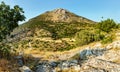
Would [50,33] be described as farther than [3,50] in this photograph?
Yes

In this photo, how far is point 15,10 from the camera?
3472 cm

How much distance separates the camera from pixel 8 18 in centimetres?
3500

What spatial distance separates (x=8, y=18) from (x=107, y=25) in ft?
157

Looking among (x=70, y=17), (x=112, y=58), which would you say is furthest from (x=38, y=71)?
(x=70, y=17)

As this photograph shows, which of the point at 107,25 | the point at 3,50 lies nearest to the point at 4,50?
the point at 3,50

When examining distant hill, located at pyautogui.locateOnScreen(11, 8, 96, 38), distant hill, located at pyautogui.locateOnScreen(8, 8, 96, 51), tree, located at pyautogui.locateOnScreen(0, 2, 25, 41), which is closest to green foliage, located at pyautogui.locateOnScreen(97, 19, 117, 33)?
distant hill, located at pyautogui.locateOnScreen(8, 8, 96, 51)

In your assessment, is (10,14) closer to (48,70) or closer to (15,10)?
(15,10)

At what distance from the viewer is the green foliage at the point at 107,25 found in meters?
77.3

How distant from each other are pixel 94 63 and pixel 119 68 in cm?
362

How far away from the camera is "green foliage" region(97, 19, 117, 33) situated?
77.3 metres

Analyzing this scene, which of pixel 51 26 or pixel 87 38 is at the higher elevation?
pixel 51 26

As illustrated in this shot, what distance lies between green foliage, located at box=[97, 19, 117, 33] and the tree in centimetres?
4492

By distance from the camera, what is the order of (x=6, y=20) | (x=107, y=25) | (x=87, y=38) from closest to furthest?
(x=6, y=20), (x=87, y=38), (x=107, y=25)

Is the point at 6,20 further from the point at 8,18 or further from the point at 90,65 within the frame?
the point at 90,65
